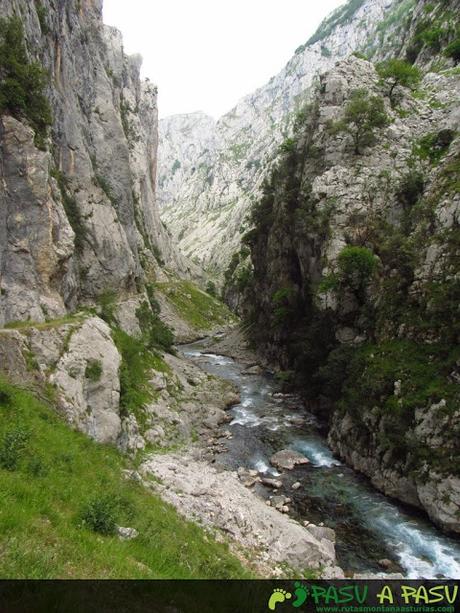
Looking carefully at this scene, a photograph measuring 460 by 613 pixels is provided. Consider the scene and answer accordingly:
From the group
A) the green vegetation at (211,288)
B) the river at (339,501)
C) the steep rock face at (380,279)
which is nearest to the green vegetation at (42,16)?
the steep rock face at (380,279)

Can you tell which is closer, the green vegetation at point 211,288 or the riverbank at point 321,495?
the riverbank at point 321,495

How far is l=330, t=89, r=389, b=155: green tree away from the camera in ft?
150

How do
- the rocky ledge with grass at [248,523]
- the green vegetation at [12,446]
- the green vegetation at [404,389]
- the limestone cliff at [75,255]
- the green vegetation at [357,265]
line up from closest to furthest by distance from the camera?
the green vegetation at [12,446] → the rocky ledge with grass at [248,523] → the limestone cliff at [75,255] → the green vegetation at [404,389] → the green vegetation at [357,265]

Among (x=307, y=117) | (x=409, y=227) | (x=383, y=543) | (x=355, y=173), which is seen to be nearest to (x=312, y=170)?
(x=355, y=173)

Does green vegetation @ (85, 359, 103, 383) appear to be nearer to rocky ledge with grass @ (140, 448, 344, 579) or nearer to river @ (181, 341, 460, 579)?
rocky ledge with grass @ (140, 448, 344, 579)

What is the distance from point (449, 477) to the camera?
22.5m

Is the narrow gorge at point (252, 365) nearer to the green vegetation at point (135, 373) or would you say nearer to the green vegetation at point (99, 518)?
the green vegetation at point (99, 518)

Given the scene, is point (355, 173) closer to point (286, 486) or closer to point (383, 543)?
point (286, 486)

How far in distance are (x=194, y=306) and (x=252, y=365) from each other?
46.3m

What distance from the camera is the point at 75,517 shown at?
33.1ft

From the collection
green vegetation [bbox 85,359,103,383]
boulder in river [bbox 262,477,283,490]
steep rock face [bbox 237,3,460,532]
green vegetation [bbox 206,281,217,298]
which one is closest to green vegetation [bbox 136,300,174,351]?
steep rock face [bbox 237,3,460,532]

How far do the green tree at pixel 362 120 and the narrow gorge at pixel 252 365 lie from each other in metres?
0.22

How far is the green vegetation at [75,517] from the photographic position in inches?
304

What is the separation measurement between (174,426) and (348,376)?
15.1 meters
